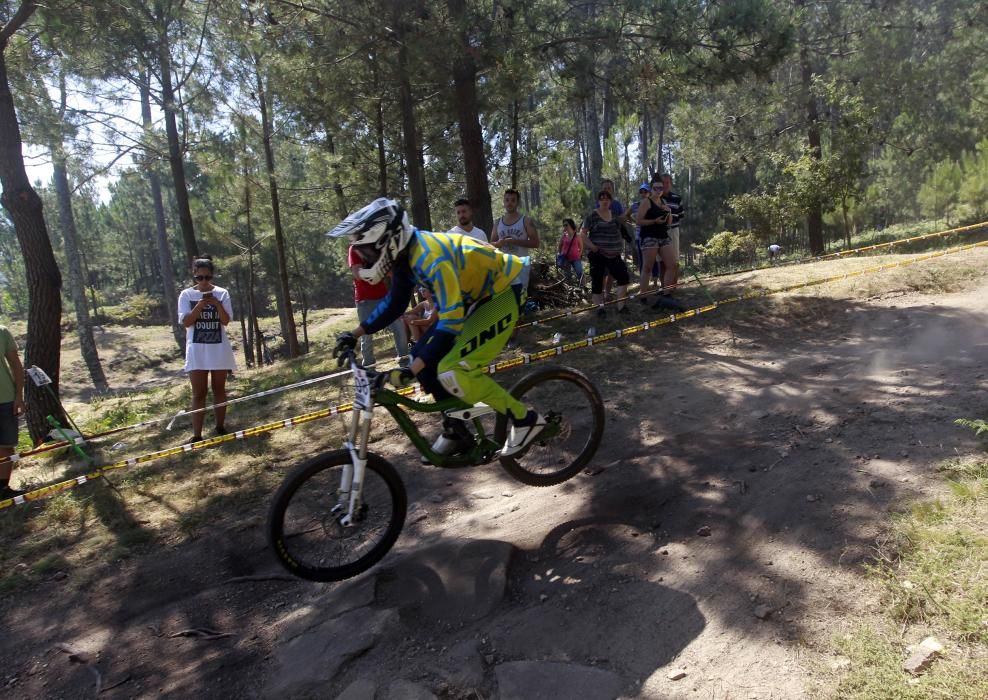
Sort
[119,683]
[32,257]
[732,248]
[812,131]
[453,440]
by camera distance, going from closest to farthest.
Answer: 1. [119,683]
2. [453,440]
3. [32,257]
4. [812,131]
5. [732,248]

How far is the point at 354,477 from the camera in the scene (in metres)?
4.22

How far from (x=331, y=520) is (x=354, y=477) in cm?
32

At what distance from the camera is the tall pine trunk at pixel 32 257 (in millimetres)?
8961

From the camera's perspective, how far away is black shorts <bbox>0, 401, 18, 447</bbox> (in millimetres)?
6625

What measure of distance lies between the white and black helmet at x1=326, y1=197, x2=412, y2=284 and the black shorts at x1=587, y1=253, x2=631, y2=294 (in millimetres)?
5945

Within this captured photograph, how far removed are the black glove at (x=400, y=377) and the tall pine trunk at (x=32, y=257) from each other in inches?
279

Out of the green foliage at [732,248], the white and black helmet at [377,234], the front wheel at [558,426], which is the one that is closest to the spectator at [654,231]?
the front wheel at [558,426]

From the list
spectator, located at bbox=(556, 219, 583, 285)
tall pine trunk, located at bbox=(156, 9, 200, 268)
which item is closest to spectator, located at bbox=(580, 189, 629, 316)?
spectator, located at bbox=(556, 219, 583, 285)

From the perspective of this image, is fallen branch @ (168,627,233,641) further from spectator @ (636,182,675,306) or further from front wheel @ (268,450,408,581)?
spectator @ (636,182,675,306)

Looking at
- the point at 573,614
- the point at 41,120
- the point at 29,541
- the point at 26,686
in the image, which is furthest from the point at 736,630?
the point at 41,120

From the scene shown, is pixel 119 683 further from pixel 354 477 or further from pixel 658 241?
pixel 658 241

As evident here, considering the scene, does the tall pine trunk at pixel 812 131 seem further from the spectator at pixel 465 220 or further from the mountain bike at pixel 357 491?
the mountain bike at pixel 357 491

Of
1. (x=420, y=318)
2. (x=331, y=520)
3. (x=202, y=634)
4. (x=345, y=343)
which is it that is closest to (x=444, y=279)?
(x=345, y=343)

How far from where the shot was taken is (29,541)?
6.12m
